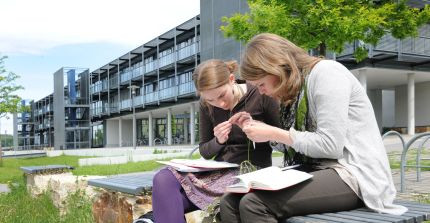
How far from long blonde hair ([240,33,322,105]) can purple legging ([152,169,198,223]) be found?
0.88m

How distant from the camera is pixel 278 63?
7.48ft

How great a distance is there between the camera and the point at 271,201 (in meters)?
2.12

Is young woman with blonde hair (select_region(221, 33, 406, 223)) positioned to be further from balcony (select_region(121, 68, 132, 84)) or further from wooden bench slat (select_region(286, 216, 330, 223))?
balcony (select_region(121, 68, 132, 84))

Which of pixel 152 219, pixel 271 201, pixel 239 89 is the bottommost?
pixel 152 219

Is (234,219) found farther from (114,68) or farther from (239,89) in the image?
(114,68)

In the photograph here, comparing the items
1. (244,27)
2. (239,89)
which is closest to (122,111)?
(244,27)

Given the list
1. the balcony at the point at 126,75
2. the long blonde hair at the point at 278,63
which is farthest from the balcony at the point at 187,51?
the long blonde hair at the point at 278,63

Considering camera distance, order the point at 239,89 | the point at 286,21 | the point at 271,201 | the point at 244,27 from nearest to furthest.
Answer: the point at 271,201 → the point at 239,89 → the point at 286,21 → the point at 244,27

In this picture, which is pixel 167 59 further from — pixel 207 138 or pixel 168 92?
pixel 207 138

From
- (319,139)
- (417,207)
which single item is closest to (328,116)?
(319,139)

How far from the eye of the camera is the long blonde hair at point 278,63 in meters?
2.28

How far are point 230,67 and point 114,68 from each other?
5260 cm

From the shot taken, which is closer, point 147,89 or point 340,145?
point 340,145

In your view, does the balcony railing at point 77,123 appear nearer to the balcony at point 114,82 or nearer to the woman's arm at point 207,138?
the balcony at point 114,82
